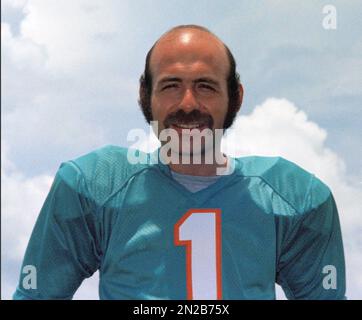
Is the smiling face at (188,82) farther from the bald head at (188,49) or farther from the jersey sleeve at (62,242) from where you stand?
the jersey sleeve at (62,242)

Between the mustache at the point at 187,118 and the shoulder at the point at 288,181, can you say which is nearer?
the mustache at the point at 187,118

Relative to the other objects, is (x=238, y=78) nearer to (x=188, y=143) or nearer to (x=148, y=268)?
(x=188, y=143)

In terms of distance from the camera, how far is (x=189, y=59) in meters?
1.71

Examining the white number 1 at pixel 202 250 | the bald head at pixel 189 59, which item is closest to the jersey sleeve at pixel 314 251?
the white number 1 at pixel 202 250

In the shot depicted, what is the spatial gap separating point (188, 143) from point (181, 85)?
6.6 inches

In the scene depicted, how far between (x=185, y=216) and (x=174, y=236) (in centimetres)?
6

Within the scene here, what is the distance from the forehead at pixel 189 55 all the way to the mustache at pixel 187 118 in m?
0.11

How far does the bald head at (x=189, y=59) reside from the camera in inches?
67.7

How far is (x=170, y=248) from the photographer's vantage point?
1.69 metres

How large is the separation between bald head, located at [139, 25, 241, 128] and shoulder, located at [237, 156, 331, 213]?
0.16m

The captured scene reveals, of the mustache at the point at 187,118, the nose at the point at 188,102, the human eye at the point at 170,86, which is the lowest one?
the mustache at the point at 187,118

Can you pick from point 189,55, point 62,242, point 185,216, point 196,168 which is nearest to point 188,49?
point 189,55

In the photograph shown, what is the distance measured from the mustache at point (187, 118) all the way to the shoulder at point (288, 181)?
197 millimetres

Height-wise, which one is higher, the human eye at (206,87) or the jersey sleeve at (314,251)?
the human eye at (206,87)
